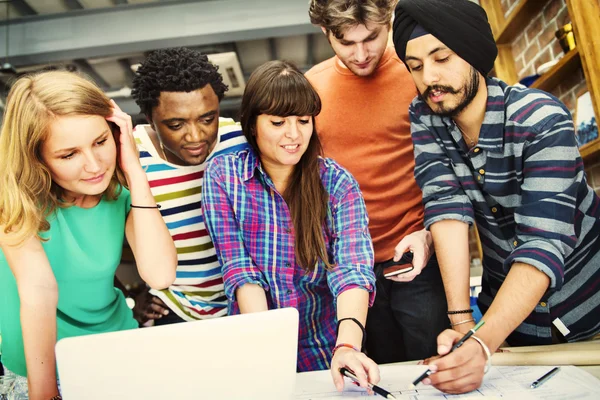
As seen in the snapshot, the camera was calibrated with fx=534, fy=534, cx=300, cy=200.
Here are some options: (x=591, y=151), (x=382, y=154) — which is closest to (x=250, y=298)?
(x=382, y=154)

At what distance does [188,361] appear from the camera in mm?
894

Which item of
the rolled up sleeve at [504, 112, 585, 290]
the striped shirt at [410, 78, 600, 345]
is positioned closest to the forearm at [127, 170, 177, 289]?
the striped shirt at [410, 78, 600, 345]

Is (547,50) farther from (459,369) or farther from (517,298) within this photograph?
(459,369)

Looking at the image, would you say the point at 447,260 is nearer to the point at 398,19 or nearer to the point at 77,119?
the point at 398,19

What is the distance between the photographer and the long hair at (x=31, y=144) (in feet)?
4.01

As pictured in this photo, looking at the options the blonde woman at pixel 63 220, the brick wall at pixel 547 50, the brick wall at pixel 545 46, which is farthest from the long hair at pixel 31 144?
the brick wall at pixel 545 46

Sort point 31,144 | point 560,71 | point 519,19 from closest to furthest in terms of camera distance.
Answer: point 31,144, point 560,71, point 519,19

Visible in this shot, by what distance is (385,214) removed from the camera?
1.61m

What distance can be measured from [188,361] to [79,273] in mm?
560

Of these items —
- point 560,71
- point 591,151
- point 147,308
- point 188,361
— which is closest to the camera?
point 188,361

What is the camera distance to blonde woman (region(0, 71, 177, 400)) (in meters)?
1.21

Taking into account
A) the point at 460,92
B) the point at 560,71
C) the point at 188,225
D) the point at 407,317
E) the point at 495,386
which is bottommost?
the point at 495,386

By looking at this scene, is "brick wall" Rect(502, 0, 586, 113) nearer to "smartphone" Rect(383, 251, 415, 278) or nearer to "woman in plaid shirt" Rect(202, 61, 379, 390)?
"smartphone" Rect(383, 251, 415, 278)

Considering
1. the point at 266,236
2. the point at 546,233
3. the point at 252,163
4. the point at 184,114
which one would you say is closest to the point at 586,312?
the point at 546,233
